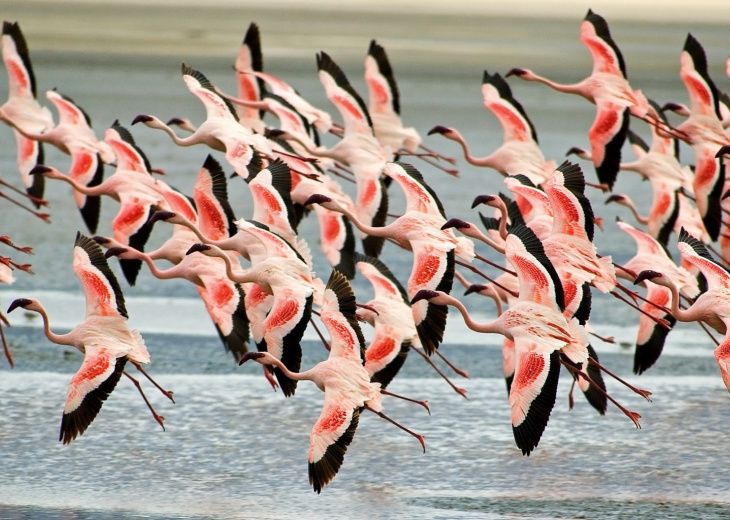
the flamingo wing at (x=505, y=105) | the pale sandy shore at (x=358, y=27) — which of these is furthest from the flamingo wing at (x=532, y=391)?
the pale sandy shore at (x=358, y=27)

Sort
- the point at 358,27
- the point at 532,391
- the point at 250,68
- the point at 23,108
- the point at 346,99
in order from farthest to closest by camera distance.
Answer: the point at 358,27
the point at 250,68
the point at 23,108
the point at 346,99
the point at 532,391

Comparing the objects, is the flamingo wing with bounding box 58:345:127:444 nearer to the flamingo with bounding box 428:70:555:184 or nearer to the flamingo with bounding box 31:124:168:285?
the flamingo with bounding box 31:124:168:285

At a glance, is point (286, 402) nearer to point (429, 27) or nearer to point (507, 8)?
point (429, 27)

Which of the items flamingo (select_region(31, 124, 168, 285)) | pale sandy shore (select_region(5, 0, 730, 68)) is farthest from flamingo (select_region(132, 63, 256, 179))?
pale sandy shore (select_region(5, 0, 730, 68))

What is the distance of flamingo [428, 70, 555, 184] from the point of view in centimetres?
651

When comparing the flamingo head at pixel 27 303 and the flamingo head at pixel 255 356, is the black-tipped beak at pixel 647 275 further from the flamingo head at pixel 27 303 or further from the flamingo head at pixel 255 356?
the flamingo head at pixel 27 303

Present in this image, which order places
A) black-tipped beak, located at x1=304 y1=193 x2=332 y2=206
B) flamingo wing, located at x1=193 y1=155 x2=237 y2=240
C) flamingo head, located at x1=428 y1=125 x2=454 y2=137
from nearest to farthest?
1. black-tipped beak, located at x1=304 y1=193 x2=332 y2=206
2. flamingo wing, located at x1=193 y1=155 x2=237 y2=240
3. flamingo head, located at x1=428 y1=125 x2=454 y2=137

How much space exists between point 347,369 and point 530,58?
17.1 metres

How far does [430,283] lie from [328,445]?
0.99 metres

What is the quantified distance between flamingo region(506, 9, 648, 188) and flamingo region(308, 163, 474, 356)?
120 cm

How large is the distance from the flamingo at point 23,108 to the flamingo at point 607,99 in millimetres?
2884

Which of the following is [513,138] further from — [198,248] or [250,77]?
[198,248]

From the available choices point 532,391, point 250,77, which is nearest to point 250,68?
point 250,77

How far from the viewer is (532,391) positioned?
436 centimetres
